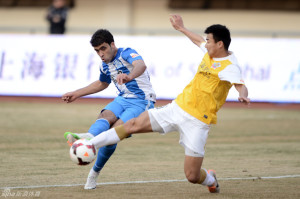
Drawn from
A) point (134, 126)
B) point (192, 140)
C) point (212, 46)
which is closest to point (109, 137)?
point (134, 126)

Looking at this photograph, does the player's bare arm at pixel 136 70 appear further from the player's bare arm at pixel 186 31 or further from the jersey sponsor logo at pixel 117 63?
the player's bare arm at pixel 186 31

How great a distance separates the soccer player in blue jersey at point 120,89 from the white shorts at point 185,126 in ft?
2.12

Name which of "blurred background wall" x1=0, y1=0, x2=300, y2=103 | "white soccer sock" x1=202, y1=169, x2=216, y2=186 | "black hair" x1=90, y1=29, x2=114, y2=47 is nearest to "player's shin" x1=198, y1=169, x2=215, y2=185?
"white soccer sock" x1=202, y1=169, x2=216, y2=186

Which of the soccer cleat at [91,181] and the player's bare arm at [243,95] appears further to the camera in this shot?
the soccer cleat at [91,181]

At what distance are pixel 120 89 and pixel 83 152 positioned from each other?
172 cm

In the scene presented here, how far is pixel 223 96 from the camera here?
25.6ft

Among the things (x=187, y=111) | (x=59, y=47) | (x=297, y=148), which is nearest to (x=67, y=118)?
(x=59, y=47)

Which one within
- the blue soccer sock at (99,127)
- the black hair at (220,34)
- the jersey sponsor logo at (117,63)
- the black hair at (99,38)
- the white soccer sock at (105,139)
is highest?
the black hair at (220,34)

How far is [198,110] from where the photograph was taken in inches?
301

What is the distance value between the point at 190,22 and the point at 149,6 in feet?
6.69

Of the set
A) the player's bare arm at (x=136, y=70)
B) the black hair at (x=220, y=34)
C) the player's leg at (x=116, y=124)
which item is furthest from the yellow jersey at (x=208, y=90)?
the player's leg at (x=116, y=124)

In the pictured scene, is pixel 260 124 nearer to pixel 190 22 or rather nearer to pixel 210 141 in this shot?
pixel 210 141

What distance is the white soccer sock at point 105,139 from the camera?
7.37 m

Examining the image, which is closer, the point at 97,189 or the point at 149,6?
the point at 97,189
